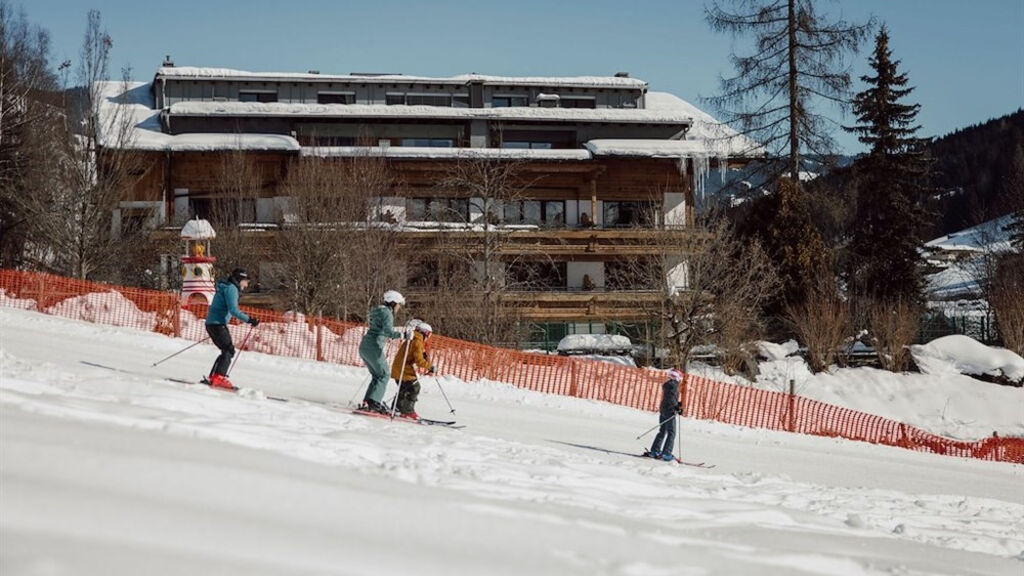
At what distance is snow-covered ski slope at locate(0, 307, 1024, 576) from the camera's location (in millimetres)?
4535

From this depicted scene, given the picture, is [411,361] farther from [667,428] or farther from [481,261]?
[481,261]

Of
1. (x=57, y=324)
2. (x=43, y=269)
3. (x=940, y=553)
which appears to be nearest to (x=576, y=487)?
(x=940, y=553)

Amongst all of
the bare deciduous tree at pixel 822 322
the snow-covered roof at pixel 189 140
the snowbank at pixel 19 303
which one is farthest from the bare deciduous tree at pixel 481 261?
the snowbank at pixel 19 303

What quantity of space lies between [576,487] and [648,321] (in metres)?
23.9

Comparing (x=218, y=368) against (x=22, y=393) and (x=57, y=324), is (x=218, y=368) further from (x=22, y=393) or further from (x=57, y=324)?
(x=57, y=324)

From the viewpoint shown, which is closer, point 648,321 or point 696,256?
point 696,256

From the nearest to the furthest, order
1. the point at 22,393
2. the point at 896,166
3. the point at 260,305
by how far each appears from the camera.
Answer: the point at 22,393 → the point at 260,305 → the point at 896,166

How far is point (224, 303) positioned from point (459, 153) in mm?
26352

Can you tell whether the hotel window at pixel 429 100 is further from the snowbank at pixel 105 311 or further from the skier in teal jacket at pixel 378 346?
the skier in teal jacket at pixel 378 346

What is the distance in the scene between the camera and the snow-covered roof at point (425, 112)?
39656 millimetres

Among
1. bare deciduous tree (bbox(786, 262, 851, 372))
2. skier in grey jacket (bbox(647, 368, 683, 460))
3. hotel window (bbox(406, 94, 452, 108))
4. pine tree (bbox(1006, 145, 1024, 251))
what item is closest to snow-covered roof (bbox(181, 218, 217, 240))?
skier in grey jacket (bbox(647, 368, 683, 460))

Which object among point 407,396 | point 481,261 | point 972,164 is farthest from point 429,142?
point 972,164

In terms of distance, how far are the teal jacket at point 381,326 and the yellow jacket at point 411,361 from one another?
1.55ft

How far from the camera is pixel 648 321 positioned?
31016 mm
